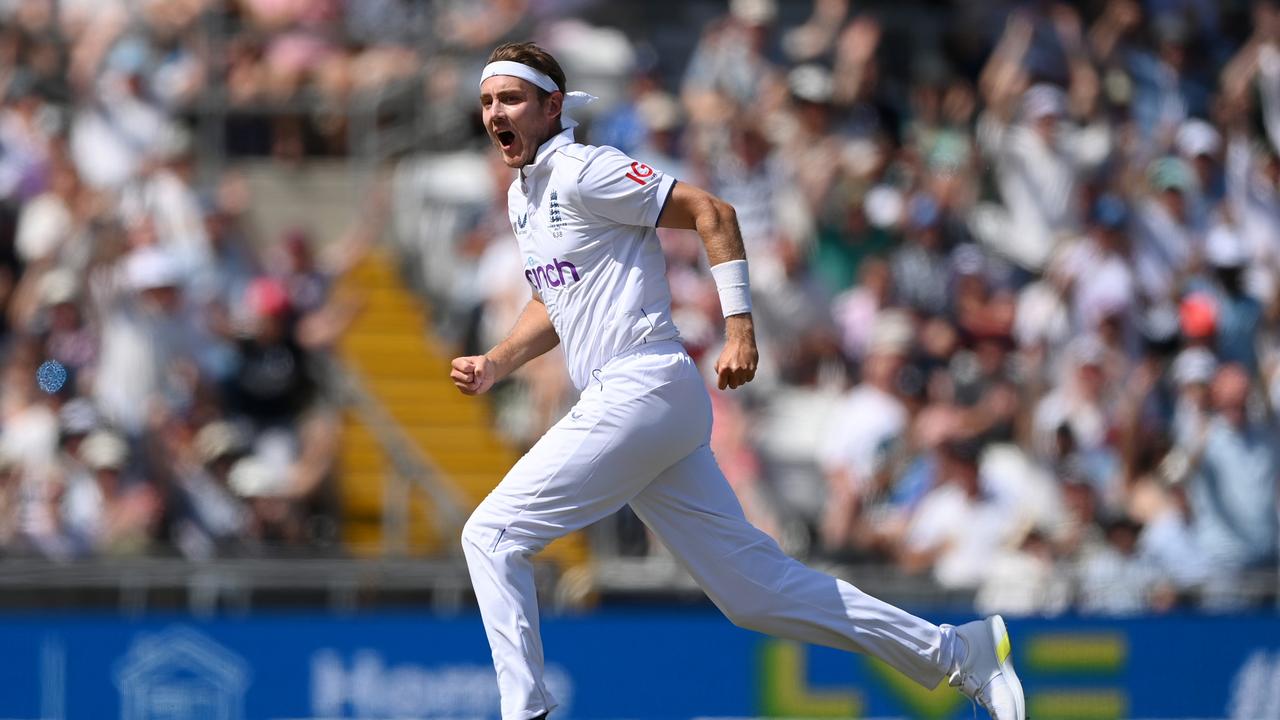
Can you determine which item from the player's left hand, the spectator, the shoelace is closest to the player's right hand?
the player's left hand

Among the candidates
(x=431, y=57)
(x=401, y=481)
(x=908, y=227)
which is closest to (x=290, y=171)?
(x=431, y=57)

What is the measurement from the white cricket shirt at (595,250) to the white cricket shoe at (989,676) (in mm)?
1577

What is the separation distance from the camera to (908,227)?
46.7ft

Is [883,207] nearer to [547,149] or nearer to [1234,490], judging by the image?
[1234,490]

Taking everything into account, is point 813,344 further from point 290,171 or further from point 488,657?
point 290,171

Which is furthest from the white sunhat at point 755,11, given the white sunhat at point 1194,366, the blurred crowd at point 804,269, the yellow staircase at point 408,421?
the white sunhat at point 1194,366

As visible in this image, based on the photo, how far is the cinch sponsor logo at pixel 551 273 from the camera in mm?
6793

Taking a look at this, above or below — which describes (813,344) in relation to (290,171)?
below

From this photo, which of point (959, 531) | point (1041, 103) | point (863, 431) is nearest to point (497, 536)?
point (959, 531)

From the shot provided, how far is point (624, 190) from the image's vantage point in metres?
6.58

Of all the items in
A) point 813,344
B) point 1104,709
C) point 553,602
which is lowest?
point 1104,709

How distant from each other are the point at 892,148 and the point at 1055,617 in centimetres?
469

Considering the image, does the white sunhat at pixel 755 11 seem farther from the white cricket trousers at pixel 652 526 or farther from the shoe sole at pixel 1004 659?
the white cricket trousers at pixel 652 526

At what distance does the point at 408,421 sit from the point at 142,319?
2.41 metres
